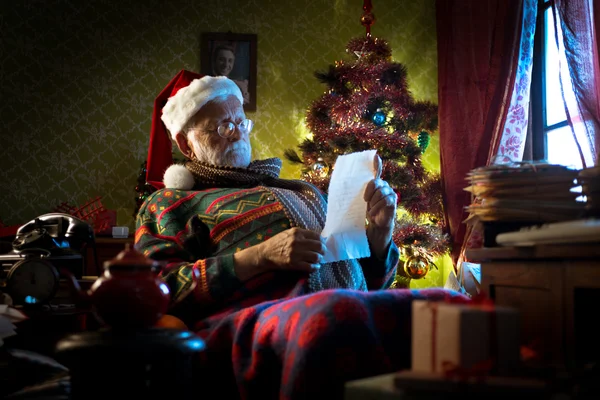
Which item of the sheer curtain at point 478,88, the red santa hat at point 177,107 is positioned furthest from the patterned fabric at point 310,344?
→ the sheer curtain at point 478,88

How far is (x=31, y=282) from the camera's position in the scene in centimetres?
181

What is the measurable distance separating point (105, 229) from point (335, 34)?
7.02 feet

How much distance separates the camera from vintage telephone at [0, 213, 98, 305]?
181 centimetres

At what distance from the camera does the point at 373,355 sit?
4.52ft

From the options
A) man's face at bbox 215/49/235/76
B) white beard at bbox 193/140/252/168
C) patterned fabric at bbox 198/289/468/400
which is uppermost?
man's face at bbox 215/49/235/76

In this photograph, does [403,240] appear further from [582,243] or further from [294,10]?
[582,243]

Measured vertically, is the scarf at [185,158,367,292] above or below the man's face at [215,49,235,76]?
below

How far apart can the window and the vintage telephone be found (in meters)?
2.33

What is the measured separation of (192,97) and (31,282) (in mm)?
1101

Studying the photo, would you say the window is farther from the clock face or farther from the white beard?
the clock face

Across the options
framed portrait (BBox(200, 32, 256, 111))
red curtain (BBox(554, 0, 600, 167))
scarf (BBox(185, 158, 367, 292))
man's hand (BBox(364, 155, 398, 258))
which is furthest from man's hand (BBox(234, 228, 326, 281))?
framed portrait (BBox(200, 32, 256, 111))

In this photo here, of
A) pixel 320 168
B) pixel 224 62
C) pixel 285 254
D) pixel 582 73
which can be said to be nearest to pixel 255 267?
pixel 285 254

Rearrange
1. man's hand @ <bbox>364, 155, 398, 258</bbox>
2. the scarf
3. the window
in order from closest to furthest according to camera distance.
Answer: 1. man's hand @ <bbox>364, 155, 398, 258</bbox>
2. the scarf
3. the window

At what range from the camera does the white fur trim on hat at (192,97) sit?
2635 mm
